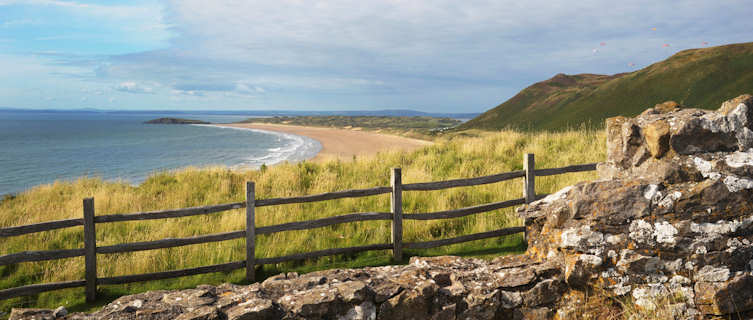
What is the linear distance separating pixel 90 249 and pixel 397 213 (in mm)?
4669

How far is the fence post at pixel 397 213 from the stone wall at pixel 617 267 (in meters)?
2.44

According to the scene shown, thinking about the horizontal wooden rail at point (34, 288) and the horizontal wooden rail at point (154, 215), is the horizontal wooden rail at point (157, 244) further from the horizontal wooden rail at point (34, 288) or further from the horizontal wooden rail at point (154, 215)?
the horizontal wooden rail at point (34, 288)

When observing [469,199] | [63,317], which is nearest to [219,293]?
[63,317]

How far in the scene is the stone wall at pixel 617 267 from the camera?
450cm

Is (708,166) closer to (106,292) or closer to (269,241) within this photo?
(269,241)

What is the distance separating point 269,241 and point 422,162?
9.08 metres

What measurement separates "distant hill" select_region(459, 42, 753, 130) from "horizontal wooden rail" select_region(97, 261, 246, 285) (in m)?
51.1

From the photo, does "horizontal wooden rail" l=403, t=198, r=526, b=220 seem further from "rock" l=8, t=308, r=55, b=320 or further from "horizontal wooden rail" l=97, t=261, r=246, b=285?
"rock" l=8, t=308, r=55, b=320

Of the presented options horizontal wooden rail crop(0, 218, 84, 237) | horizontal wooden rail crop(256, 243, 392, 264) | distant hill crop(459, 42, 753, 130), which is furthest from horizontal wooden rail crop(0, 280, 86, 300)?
distant hill crop(459, 42, 753, 130)

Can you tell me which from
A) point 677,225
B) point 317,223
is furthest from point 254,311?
point 677,225

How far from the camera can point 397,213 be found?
25.4 feet

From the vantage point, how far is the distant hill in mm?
59906

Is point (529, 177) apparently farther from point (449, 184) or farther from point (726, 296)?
point (726, 296)

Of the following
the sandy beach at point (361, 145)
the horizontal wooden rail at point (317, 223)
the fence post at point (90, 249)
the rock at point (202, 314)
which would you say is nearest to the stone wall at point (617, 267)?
the rock at point (202, 314)
